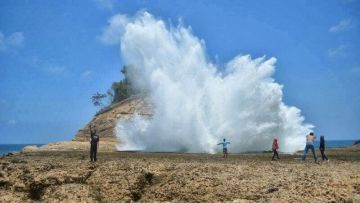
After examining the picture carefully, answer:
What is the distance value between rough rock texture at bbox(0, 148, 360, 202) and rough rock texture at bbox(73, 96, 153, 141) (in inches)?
1725

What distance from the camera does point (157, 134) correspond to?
156 feet

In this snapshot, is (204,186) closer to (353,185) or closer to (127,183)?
(127,183)

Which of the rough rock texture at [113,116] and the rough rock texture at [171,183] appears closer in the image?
the rough rock texture at [171,183]

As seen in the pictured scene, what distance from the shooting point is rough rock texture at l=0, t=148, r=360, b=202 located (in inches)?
460

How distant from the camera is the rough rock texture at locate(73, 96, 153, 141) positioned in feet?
206

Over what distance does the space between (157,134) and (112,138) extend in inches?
579

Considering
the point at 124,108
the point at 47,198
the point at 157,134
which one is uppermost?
the point at 124,108

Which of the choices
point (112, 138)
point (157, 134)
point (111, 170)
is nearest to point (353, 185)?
point (111, 170)

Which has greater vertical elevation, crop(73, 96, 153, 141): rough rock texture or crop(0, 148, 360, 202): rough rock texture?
crop(73, 96, 153, 141): rough rock texture

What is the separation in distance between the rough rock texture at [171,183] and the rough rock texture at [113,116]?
43.8 metres

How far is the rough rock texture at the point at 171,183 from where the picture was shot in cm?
1170

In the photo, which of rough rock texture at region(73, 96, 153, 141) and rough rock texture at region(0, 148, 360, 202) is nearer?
rough rock texture at region(0, 148, 360, 202)

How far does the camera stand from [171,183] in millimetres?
13930

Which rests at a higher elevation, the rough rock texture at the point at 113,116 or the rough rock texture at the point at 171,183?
the rough rock texture at the point at 113,116
